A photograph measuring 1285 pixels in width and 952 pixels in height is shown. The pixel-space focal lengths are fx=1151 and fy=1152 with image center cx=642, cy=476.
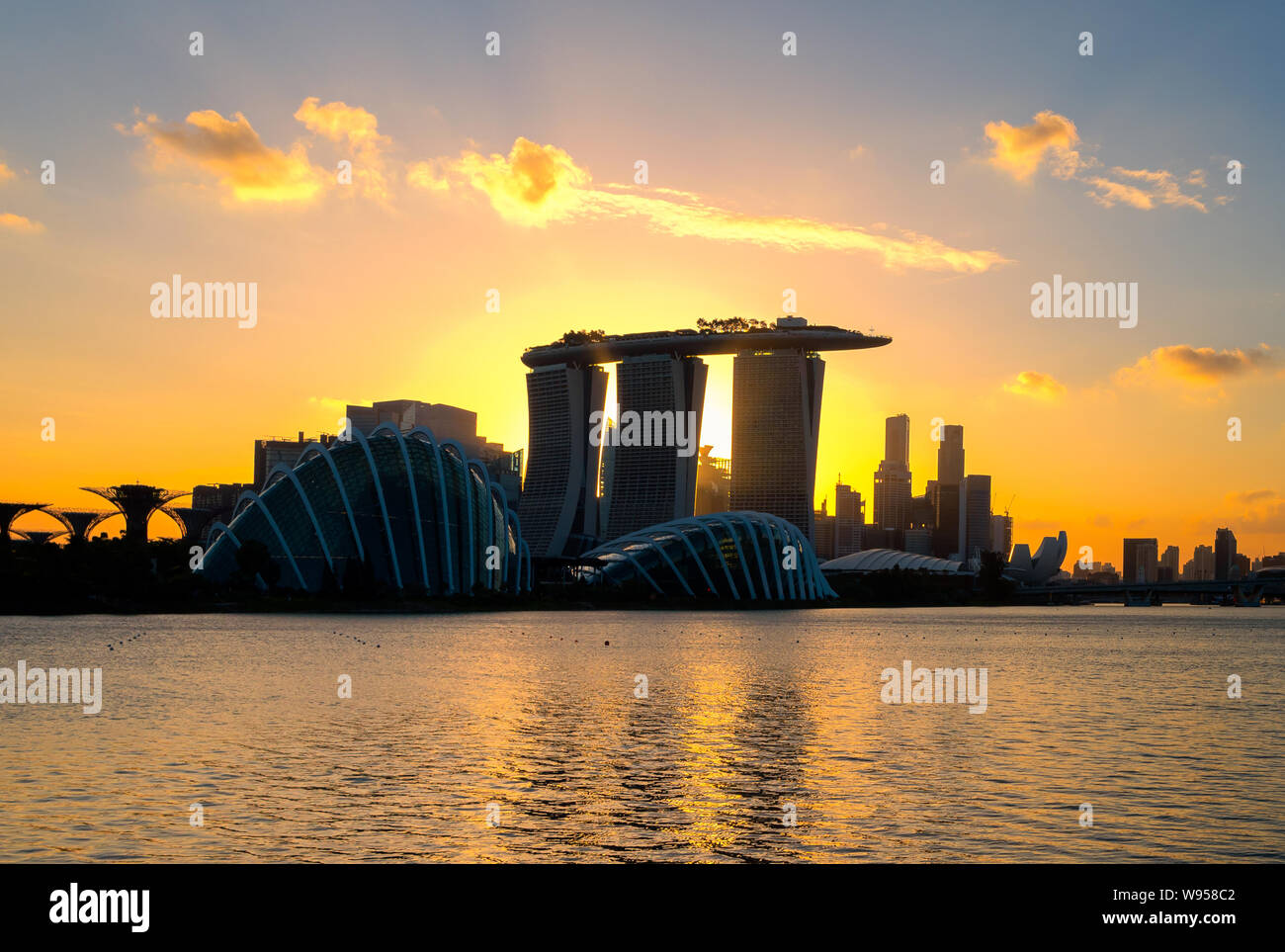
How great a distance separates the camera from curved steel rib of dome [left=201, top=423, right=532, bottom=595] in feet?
440

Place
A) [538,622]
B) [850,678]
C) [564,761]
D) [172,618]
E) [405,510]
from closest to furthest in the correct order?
[564,761] → [850,678] → [172,618] → [538,622] → [405,510]

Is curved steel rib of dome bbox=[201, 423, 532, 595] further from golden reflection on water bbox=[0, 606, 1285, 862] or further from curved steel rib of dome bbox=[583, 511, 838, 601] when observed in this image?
golden reflection on water bbox=[0, 606, 1285, 862]

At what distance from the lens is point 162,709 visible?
134 feet

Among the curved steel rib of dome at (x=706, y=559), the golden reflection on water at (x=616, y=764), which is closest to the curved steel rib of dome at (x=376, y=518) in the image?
the curved steel rib of dome at (x=706, y=559)

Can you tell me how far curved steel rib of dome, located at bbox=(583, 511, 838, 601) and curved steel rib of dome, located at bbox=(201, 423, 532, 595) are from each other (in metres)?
27.7

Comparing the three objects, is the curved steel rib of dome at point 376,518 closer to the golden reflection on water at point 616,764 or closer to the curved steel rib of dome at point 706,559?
the curved steel rib of dome at point 706,559

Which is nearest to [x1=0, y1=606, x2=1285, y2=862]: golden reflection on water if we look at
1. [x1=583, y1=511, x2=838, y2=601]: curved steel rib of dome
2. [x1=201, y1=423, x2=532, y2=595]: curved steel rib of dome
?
[x1=201, y1=423, x2=532, y2=595]: curved steel rib of dome

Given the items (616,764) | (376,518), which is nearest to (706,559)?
(376,518)

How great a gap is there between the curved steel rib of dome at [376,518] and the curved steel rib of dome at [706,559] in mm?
27667

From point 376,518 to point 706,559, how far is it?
58714 mm

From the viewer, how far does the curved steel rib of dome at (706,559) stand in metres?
177
